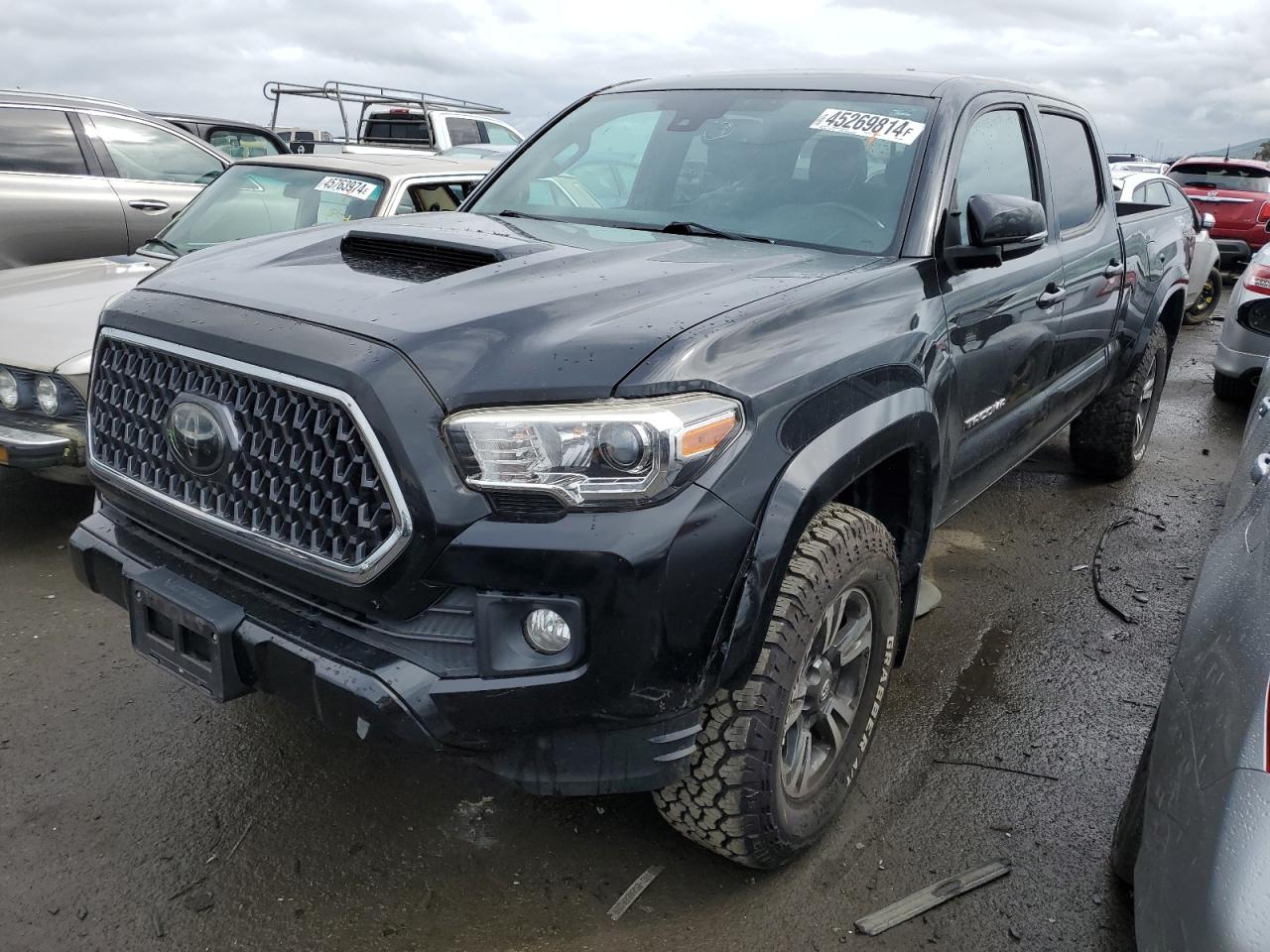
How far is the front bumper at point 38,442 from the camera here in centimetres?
371

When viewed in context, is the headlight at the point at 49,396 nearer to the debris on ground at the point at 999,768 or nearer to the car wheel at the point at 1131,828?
the debris on ground at the point at 999,768

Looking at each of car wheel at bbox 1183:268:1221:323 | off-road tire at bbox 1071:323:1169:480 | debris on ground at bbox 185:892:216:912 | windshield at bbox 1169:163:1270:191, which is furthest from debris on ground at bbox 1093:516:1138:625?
windshield at bbox 1169:163:1270:191

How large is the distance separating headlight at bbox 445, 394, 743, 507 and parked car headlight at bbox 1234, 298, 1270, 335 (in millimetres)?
5983

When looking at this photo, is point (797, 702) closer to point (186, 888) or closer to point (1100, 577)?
point (186, 888)

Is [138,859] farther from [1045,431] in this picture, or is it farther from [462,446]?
[1045,431]

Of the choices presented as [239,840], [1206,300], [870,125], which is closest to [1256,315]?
[870,125]

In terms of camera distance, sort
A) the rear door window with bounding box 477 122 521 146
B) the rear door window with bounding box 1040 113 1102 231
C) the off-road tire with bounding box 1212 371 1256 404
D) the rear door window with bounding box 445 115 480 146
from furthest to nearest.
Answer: the rear door window with bounding box 477 122 521 146
the rear door window with bounding box 445 115 480 146
the off-road tire with bounding box 1212 371 1256 404
the rear door window with bounding box 1040 113 1102 231

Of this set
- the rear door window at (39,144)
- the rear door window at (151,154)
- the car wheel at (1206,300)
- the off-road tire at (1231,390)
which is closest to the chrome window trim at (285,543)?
the rear door window at (39,144)

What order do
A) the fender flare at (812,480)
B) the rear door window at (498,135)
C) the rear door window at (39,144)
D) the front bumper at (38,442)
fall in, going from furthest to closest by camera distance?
the rear door window at (498,135)
the rear door window at (39,144)
the front bumper at (38,442)
the fender flare at (812,480)

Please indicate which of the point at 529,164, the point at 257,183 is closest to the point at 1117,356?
the point at 529,164

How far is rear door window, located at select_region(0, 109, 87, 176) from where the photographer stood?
6.50 m

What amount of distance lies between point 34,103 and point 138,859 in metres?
6.02

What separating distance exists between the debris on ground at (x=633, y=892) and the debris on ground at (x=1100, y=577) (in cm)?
233

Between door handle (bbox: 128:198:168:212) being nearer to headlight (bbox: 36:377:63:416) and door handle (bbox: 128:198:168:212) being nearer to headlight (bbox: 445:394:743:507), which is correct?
headlight (bbox: 36:377:63:416)
